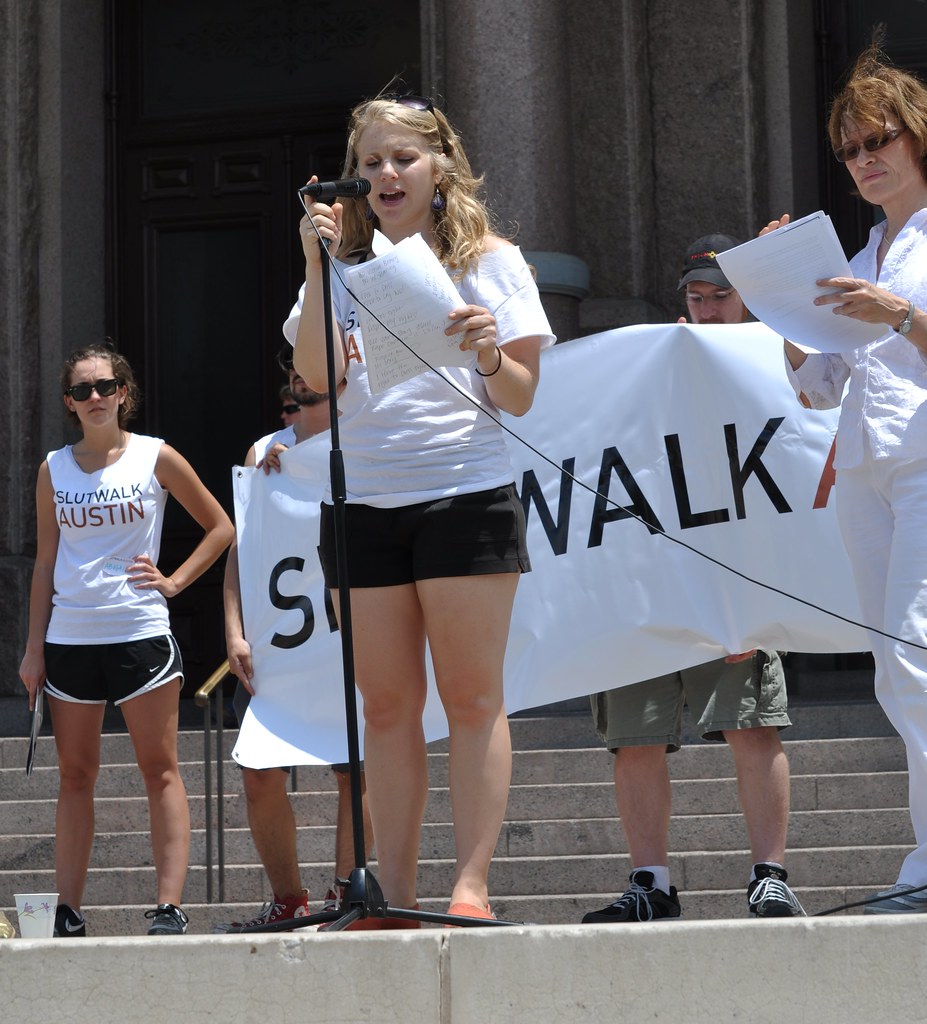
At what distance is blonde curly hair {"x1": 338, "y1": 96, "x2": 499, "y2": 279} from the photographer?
434 centimetres

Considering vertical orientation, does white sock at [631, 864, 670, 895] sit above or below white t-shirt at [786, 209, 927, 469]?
below

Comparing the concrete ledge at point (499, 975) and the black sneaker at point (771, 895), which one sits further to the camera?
the black sneaker at point (771, 895)

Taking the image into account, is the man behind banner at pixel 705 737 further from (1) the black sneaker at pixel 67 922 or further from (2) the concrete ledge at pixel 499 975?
(1) the black sneaker at pixel 67 922

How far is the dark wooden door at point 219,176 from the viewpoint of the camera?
11.2 m

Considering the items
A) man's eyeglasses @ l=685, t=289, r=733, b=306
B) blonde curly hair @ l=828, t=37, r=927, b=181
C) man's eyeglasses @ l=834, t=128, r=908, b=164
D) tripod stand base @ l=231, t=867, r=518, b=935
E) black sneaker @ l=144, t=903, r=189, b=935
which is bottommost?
black sneaker @ l=144, t=903, r=189, b=935

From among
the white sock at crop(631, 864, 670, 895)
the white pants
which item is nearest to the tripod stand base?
the white pants

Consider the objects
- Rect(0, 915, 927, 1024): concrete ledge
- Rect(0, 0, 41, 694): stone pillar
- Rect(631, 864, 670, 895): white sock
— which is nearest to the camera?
Rect(0, 915, 927, 1024): concrete ledge

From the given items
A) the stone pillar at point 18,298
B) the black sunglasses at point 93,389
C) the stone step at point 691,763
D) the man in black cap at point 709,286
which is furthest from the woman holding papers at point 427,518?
the stone pillar at point 18,298

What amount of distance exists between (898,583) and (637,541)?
2235mm

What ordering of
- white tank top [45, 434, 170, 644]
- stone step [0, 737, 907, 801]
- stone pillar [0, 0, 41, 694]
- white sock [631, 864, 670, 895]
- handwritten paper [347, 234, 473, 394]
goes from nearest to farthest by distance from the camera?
handwritten paper [347, 234, 473, 394], white sock [631, 864, 670, 895], white tank top [45, 434, 170, 644], stone step [0, 737, 907, 801], stone pillar [0, 0, 41, 694]

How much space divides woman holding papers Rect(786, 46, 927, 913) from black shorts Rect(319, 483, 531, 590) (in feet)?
2.92

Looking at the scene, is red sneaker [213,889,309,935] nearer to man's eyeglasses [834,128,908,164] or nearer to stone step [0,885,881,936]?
stone step [0,885,881,936]

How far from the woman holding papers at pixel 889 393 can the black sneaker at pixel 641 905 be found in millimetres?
1269

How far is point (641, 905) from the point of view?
5.24 m
